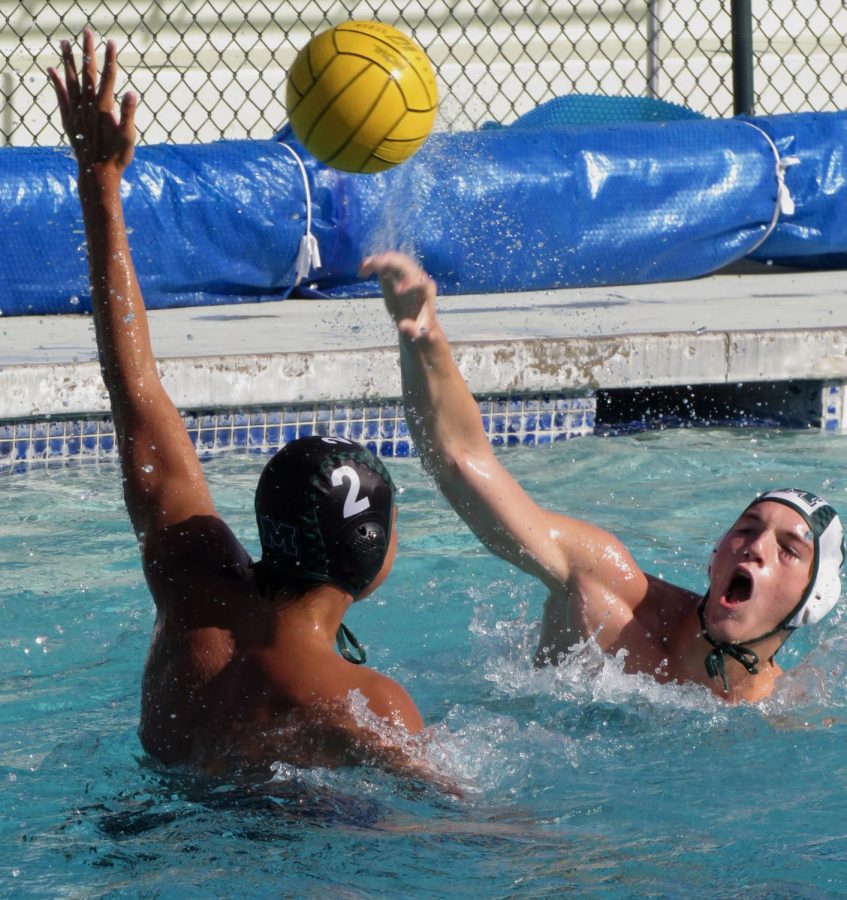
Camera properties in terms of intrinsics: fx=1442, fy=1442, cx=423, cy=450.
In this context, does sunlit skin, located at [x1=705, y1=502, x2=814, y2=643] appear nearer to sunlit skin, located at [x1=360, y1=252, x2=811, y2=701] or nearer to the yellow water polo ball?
sunlit skin, located at [x1=360, y1=252, x2=811, y2=701]

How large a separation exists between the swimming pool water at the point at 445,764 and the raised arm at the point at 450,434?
38cm

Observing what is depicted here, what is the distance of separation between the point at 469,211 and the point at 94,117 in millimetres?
4854

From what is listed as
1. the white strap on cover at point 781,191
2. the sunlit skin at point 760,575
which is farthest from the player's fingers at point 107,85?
the white strap on cover at point 781,191

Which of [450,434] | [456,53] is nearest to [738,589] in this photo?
[450,434]

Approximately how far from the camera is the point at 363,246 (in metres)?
7.05

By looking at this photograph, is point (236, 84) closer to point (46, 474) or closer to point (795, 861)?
point (46, 474)

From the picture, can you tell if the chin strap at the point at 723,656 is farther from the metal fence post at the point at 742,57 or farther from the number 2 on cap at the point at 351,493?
the metal fence post at the point at 742,57

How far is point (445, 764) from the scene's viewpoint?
7.91 ft

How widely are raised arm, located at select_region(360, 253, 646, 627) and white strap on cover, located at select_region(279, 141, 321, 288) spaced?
4.25 metres

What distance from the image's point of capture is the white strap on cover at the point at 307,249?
6887 millimetres

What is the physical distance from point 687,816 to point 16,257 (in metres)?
4.60

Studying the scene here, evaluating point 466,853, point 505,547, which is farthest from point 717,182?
point 466,853

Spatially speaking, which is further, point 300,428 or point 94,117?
point 300,428

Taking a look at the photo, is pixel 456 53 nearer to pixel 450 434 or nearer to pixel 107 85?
pixel 450 434
